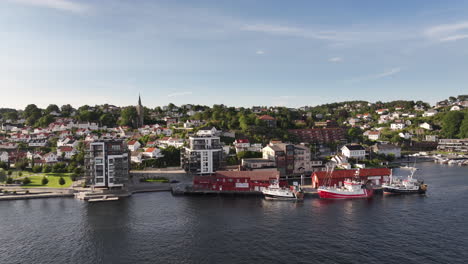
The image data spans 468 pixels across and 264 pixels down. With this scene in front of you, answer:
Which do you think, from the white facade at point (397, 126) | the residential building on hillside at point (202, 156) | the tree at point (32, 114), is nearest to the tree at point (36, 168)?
the residential building on hillside at point (202, 156)

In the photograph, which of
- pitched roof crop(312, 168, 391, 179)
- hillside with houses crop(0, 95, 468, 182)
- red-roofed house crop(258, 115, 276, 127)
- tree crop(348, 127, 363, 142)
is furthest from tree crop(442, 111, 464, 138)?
pitched roof crop(312, 168, 391, 179)

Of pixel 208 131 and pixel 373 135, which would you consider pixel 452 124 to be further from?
pixel 208 131

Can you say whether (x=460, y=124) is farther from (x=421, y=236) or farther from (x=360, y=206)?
(x=421, y=236)

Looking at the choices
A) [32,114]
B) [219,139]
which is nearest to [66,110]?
[32,114]

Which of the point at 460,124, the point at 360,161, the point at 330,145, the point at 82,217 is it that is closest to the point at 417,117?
the point at 460,124

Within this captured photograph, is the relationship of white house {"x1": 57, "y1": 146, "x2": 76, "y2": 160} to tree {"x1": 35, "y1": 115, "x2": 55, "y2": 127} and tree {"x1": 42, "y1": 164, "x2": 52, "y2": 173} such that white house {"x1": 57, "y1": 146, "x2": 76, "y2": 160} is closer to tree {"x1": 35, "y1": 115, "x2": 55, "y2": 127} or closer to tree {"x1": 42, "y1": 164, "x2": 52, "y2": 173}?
tree {"x1": 42, "y1": 164, "x2": 52, "y2": 173}

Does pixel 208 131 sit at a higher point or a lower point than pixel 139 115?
lower
